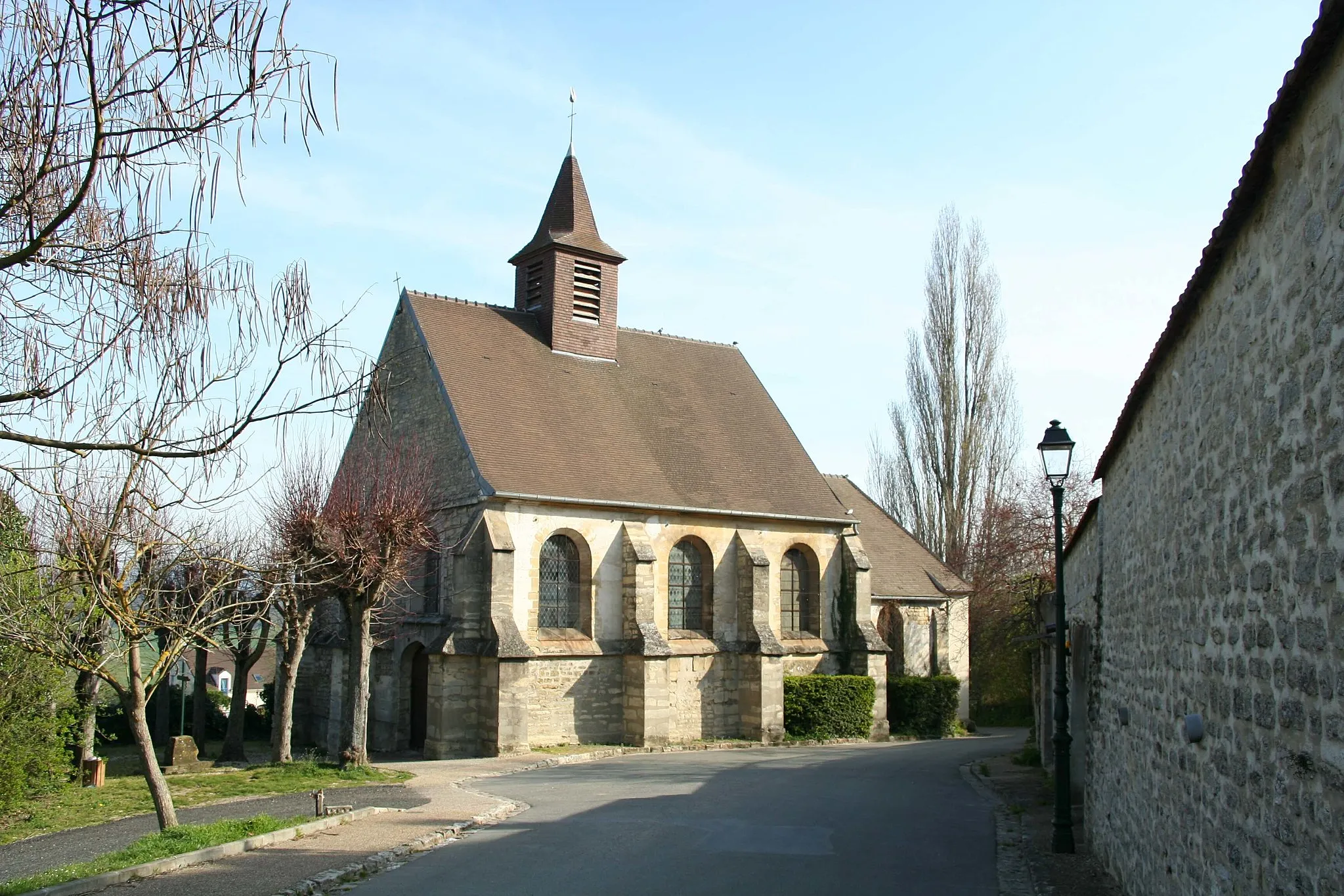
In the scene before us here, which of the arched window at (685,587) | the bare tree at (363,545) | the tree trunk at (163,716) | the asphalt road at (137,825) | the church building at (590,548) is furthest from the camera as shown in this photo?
the arched window at (685,587)

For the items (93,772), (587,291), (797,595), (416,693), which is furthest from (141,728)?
(797,595)

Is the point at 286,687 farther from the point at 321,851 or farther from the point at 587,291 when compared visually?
the point at 587,291

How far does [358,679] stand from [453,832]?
22.5 feet

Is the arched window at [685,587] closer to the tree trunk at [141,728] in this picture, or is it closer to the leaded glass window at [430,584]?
the leaded glass window at [430,584]

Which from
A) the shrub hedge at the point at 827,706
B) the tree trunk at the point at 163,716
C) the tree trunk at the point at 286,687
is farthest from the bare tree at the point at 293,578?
the shrub hedge at the point at 827,706

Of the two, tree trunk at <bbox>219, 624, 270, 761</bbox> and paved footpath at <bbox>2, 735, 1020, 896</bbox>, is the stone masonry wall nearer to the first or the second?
paved footpath at <bbox>2, 735, 1020, 896</bbox>

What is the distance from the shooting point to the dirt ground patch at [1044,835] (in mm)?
9695

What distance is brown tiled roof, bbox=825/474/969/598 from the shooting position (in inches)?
1200

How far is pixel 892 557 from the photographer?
1247 inches

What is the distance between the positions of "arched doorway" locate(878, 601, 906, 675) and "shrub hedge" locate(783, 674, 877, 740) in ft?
13.1

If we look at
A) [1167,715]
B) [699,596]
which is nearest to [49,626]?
[1167,715]

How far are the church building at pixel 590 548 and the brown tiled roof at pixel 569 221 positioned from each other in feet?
0.20

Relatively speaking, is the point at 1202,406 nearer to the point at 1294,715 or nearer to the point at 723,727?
the point at 1294,715

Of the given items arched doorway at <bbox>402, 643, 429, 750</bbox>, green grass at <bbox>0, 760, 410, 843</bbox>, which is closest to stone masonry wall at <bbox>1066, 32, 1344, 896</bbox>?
green grass at <bbox>0, 760, 410, 843</bbox>
